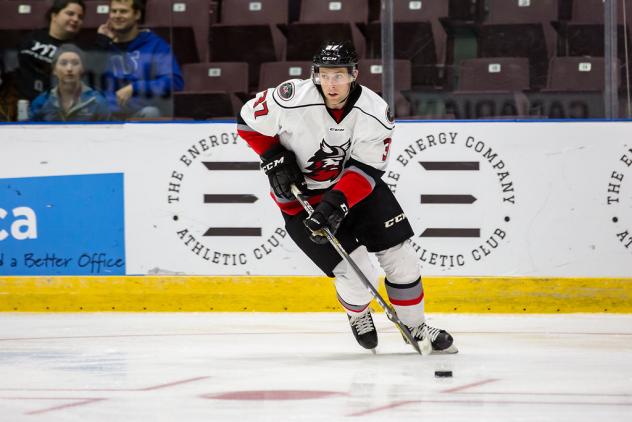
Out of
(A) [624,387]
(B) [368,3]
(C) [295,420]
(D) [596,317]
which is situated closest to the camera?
(C) [295,420]

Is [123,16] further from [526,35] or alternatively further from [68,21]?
[526,35]

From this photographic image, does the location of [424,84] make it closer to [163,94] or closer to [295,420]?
[163,94]

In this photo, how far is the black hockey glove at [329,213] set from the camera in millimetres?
4402

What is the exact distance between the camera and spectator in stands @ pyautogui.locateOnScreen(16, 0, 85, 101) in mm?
6418

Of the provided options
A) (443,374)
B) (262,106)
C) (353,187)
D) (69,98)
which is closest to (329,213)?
(353,187)

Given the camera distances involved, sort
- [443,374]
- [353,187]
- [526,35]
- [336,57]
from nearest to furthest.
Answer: [443,374] → [336,57] → [353,187] → [526,35]

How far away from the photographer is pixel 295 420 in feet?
10.0

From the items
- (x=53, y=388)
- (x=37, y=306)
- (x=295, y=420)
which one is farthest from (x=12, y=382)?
(x=37, y=306)

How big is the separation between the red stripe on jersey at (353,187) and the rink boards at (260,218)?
162cm

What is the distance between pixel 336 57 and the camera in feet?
14.2

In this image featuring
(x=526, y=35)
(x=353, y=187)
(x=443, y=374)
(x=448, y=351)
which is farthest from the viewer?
(x=526, y=35)

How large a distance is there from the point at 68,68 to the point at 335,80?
2486 millimetres

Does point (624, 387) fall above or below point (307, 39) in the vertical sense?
below

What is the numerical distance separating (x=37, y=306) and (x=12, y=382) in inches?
97.5
